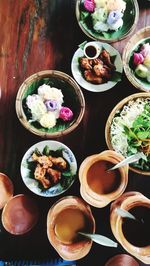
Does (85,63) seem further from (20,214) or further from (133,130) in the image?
(20,214)

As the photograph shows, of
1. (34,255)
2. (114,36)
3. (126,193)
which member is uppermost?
(114,36)

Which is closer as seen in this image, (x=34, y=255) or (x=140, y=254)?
(x=140, y=254)

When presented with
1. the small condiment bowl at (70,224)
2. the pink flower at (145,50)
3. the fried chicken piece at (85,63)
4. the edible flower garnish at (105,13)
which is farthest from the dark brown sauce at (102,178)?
the edible flower garnish at (105,13)

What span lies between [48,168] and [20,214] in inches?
12.6

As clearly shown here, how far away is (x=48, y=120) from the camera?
10.3ft

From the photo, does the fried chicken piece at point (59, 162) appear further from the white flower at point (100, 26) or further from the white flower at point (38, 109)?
the white flower at point (100, 26)

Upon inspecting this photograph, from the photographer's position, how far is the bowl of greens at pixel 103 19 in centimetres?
329

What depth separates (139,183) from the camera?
326cm

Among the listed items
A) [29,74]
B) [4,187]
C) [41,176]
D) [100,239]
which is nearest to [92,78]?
[29,74]

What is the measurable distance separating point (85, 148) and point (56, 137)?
0.19 meters

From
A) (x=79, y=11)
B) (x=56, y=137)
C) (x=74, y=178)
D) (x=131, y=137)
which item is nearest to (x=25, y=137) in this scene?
(x=56, y=137)

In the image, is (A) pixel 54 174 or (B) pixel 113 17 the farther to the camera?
(B) pixel 113 17

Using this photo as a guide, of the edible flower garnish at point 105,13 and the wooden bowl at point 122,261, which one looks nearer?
the wooden bowl at point 122,261

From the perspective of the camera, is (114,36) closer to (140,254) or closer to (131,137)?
Answer: (131,137)
